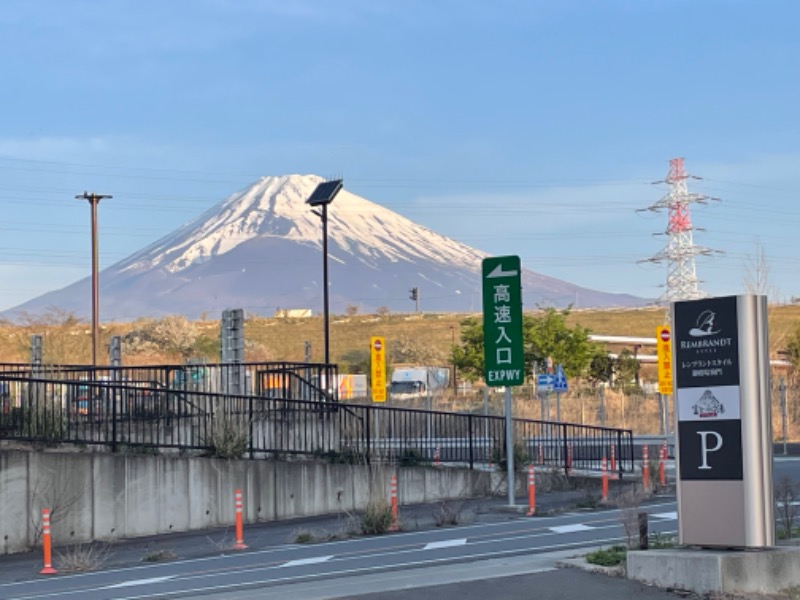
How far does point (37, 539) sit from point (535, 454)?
13563 mm

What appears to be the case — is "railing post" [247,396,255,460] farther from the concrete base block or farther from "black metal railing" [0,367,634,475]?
the concrete base block

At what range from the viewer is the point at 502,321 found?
76.7 feet

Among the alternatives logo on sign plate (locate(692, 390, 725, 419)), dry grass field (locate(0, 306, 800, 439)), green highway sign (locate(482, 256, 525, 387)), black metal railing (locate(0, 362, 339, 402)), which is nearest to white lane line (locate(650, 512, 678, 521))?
green highway sign (locate(482, 256, 525, 387))

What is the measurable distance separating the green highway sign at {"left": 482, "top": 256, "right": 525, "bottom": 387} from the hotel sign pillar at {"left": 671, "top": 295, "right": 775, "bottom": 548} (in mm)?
10477

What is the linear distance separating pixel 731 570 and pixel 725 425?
1.39 metres

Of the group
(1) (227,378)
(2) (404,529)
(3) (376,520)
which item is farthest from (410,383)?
(3) (376,520)

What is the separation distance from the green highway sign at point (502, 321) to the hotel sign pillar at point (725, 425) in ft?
34.4

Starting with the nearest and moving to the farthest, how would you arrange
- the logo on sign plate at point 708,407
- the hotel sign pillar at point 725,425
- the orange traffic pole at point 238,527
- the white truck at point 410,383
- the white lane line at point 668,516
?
1. the hotel sign pillar at point 725,425
2. the logo on sign plate at point 708,407
3. the orange traffic pole at point 238,527
4. the white lane line at point 668,516
5. the white truck at point 410,383

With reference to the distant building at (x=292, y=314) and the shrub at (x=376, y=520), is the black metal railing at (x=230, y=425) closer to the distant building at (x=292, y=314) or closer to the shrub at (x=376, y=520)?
the shrub at (x=376, y=520)

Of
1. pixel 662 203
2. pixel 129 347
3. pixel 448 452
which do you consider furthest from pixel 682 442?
pixel 662 203

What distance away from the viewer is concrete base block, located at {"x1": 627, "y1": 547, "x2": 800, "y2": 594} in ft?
38.8

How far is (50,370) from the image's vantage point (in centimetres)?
2745

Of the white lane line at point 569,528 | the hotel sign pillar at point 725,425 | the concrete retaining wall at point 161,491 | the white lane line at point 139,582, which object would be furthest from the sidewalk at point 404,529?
the white lane line at point 139,582

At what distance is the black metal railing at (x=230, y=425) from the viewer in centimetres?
2233
